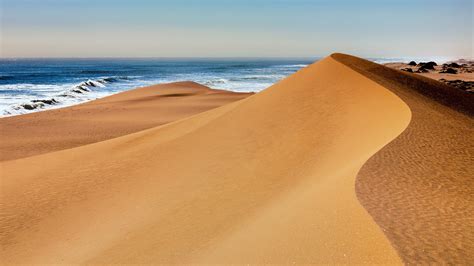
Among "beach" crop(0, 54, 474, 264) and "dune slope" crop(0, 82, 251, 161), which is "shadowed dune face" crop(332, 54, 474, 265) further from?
"dune slope" crop(0, 82, 251, 161)

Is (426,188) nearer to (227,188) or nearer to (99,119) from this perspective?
(227,188)

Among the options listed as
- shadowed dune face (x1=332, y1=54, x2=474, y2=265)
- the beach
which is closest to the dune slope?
the beach

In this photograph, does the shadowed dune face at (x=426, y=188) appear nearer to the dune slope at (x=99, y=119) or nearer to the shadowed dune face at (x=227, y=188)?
the shadowed dune face at (x=227, y=188)

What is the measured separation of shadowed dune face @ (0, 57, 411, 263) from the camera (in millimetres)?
5695

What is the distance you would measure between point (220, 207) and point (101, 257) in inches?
81.3

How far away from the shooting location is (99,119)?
22.5 meters

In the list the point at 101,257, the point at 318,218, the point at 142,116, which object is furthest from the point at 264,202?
the point at 142,116

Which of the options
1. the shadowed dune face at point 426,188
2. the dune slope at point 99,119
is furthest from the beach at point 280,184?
the dune slope at point 99,119

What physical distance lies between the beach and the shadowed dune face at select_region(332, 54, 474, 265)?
25mm

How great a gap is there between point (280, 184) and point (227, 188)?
1.02m

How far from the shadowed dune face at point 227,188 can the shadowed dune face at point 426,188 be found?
237 mm

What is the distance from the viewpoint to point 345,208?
5789mm

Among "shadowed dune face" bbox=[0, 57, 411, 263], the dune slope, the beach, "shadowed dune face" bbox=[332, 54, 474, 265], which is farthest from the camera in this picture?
the dune slope

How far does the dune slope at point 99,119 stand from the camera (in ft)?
55.0
